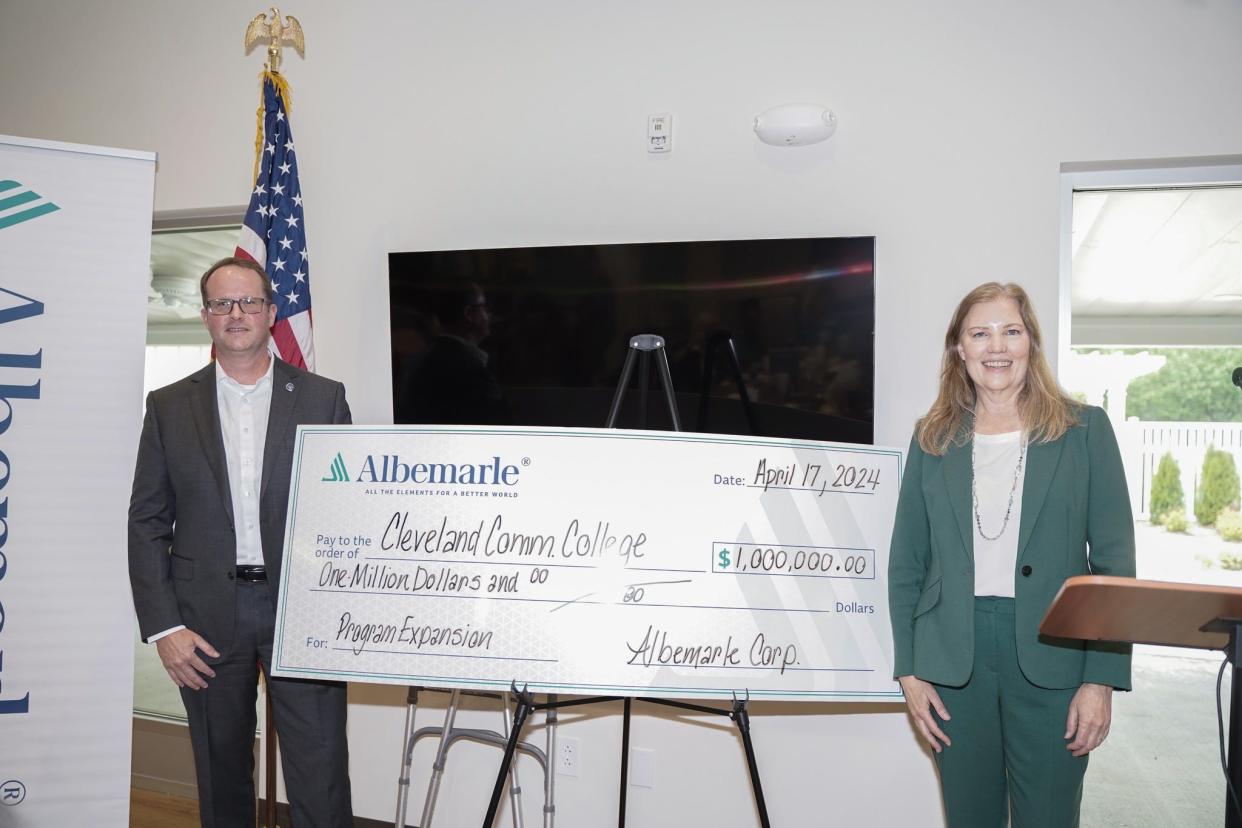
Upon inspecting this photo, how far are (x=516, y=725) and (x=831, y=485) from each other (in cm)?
90

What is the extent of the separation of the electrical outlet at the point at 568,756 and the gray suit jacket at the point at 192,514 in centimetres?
124

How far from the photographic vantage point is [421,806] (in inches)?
121

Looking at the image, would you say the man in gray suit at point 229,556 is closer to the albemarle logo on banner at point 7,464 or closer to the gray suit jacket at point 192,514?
the gray suit jacket at point 192,514

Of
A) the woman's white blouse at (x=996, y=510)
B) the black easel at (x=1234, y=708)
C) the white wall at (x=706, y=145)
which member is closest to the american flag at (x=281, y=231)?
the white wall at (x=706, y=145)

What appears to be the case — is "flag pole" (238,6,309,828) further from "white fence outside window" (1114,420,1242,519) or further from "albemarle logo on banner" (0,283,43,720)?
"white fence outside window" (1114,420,1242,519)

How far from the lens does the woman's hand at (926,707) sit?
185cm

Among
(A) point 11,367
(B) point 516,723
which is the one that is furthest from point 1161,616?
(A) point 11,367

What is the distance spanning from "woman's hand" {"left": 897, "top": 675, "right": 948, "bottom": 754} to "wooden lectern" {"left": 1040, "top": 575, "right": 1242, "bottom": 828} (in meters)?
0.56

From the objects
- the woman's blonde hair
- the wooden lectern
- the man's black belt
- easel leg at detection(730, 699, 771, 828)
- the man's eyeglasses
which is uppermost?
the man's eyeglasses

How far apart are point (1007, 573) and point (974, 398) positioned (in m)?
0.42

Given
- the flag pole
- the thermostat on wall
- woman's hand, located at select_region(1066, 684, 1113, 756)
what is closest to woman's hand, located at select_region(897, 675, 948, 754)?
woman's hand, located at select_region(1066, 684, 1113, 756)

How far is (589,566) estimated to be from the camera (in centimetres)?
186

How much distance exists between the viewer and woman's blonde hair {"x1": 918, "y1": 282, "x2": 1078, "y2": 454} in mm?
1838

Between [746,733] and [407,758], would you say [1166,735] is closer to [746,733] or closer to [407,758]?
[746,733]
